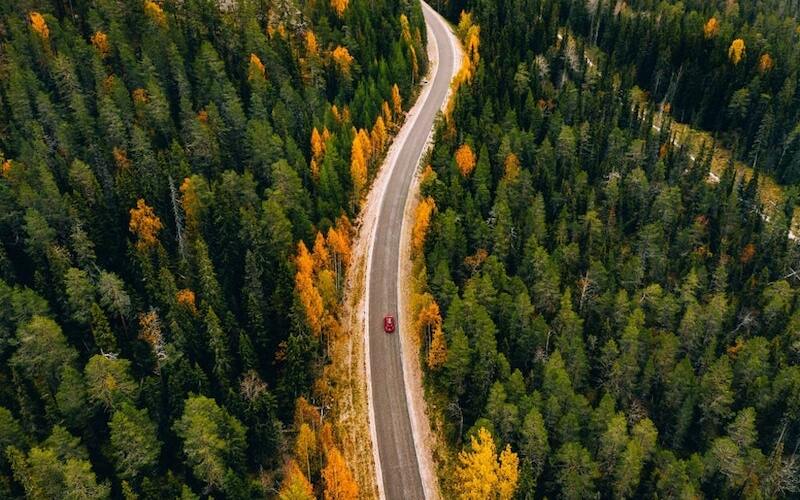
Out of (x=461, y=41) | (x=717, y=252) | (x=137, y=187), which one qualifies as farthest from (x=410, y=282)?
(x=461, y=41)

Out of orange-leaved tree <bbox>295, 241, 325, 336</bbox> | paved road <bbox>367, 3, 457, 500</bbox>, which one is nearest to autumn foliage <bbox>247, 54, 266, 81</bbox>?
paved road <bbox>367, 3, 457, 500</bbox>

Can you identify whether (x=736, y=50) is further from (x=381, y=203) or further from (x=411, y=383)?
(x=411, y=383)

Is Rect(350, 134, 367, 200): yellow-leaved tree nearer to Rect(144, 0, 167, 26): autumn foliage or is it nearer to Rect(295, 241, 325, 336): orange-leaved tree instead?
Rect(295, 241, 325, 336): orange-leaved tree

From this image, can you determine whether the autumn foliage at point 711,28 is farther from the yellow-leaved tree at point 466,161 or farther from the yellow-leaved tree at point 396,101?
the yellow-leaved tree at point 466,161

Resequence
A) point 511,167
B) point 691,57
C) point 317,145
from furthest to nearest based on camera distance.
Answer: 1. point 691,57
2. point 511,167
3. point 317,145

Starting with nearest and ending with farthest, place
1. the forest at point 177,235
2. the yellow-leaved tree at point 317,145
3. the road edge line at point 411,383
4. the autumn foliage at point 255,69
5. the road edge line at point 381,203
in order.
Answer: the forest at point 177,235, the road edge line at point 411,383, the road edge line at point 381,203, the yellow-leaved tree at point 317,145, the autumn foliage at point 255,69

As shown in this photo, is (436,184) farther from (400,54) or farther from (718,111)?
(718,111)

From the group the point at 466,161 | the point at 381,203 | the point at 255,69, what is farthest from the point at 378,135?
the point at 255,69

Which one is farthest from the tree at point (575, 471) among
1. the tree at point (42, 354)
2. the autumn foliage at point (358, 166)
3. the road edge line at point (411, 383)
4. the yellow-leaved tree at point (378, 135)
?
the yellow-leaved tree at point (378, 135)
